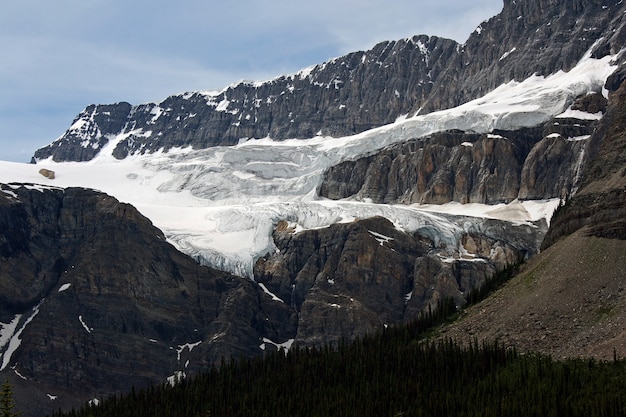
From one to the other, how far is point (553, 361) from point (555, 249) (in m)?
→ 29.8

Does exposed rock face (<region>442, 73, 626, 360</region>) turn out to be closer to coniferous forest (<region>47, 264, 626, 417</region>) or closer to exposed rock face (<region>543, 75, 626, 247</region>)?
exposed rock face (<region>543, 75, 626, 247</region>)

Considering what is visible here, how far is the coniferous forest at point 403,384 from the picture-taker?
110 meters

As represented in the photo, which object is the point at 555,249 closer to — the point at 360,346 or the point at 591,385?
the point at 360,346

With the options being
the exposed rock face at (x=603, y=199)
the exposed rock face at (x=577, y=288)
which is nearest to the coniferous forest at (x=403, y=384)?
the exposed rock face at (x=577, y=288)

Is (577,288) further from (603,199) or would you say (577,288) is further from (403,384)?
(403,384)

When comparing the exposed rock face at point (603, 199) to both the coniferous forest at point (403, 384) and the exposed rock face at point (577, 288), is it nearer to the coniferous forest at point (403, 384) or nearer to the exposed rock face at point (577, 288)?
the exposed rock face at point (577, 288)

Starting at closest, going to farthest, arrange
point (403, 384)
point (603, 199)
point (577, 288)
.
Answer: point (403, 384)
point (577, 288)
point (603, 199)

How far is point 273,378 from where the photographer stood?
14175 cm

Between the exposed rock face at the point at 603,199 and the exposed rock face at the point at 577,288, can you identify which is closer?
the exposed rock face at the point at 577,288

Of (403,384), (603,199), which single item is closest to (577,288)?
(603,199)

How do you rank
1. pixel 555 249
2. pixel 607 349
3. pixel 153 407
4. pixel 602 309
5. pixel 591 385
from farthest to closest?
pixel 555 249, pixel 153 407, pixel 602 309, pixel 607 349, pixel 591 385

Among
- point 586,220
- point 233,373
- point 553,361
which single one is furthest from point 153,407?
point 586,220

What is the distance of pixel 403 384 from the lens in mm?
125062

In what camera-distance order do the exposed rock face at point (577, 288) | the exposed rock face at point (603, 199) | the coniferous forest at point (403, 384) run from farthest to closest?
Result: the exposed rock face at point (603, 199) → the exposed rock face at point (577, 288) → the coniferous forest at point (403, 384)
